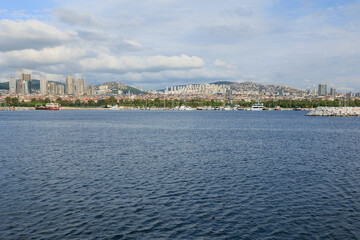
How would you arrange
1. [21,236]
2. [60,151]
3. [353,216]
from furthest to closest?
1. [60,151]
2. [353,216]
3. [21,236]

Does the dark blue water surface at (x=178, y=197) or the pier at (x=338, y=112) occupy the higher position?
the pier at (x=338, y=112)

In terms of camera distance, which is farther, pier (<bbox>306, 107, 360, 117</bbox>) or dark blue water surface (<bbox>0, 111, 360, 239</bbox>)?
pier (<bbox>306, 107, 360, 117</bbox>)

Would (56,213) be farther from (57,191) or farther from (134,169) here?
(134,169)

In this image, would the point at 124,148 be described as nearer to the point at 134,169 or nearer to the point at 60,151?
the point at 60,151

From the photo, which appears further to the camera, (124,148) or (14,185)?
(124,148)

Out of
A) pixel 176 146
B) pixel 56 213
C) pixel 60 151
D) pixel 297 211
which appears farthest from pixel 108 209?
pixel 176 146

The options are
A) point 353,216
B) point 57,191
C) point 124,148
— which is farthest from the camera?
point 124,148

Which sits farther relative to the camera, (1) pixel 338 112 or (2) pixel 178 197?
(1) pixel 338 112

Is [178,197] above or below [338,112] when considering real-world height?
below

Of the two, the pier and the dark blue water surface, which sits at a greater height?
the pier

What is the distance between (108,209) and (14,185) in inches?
362

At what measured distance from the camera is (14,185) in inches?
880

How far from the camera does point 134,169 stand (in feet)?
92.8

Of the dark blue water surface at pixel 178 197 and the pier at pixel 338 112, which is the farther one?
the pier at pixel 338 112
